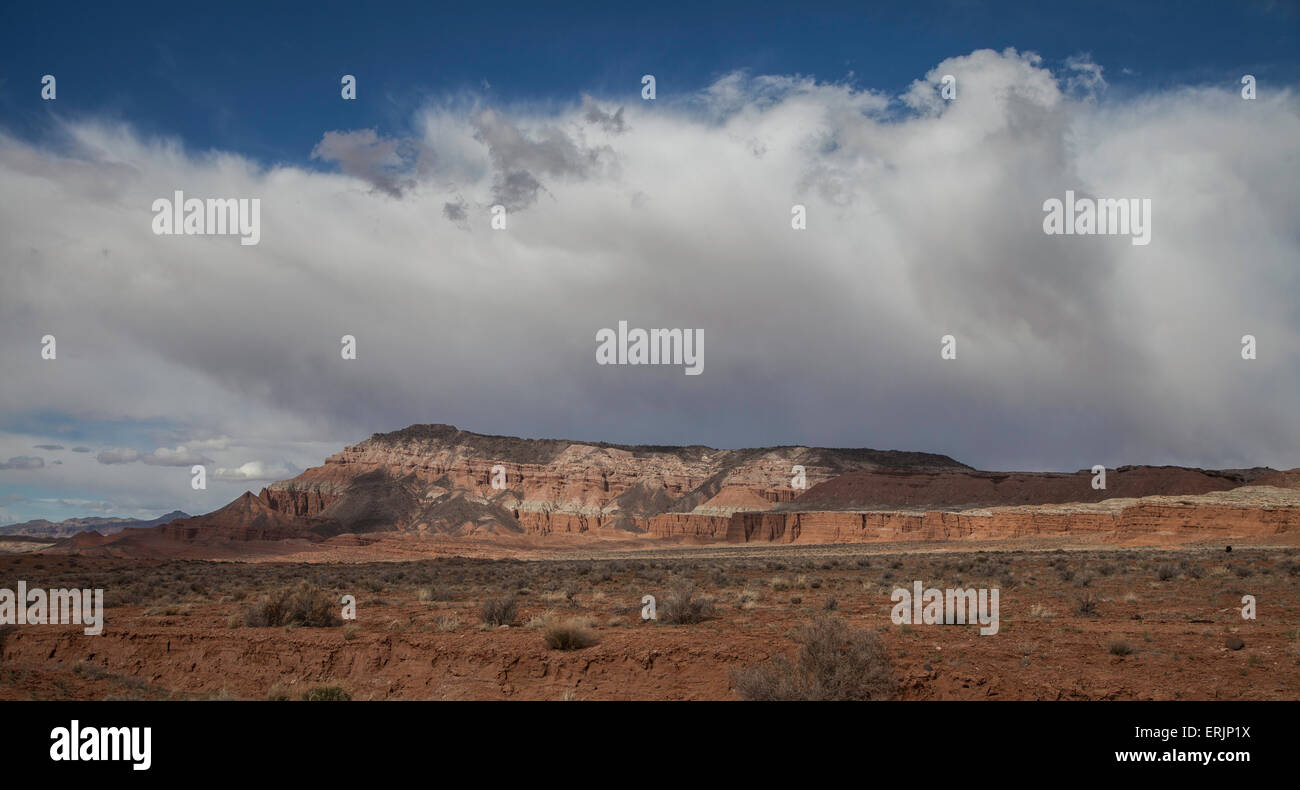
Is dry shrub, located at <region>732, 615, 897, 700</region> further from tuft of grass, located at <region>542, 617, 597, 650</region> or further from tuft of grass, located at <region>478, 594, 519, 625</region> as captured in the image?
tuft of grass, located at <region>478, 594, 519, 625</region>

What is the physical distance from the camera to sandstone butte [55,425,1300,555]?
70.2 metres

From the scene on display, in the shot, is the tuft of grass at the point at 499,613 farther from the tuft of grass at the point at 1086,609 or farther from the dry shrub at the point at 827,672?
the tuft of grass at the point at 1086,609

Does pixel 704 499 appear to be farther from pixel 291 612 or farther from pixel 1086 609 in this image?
pixel 291 612

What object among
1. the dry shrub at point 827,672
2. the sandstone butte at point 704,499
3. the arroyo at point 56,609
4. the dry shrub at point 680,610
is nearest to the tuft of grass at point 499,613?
the dry shrub at point 680,610

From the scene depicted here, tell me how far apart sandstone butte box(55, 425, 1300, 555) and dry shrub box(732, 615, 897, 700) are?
178 feet

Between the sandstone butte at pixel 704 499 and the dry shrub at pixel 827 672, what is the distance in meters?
54.3

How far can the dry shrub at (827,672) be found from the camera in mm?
10031

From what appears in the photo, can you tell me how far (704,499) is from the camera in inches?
5600

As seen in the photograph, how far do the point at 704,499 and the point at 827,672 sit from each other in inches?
5233

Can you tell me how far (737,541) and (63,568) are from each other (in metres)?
79.7

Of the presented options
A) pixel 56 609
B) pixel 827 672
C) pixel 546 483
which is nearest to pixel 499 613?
pixel 827 672

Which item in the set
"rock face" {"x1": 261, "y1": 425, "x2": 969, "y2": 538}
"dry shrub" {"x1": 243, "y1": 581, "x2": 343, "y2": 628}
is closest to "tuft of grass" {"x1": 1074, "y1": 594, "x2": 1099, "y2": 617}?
"dry shrub" {"x1": 243, "y1": 581, "x2": 343, "y2": 628}
